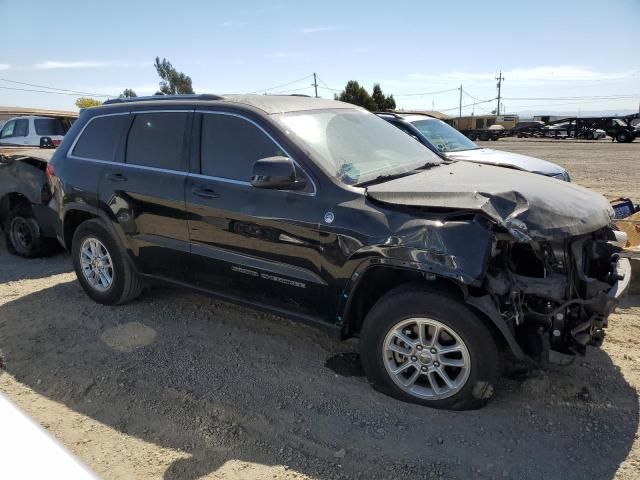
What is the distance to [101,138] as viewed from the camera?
15.6 feet

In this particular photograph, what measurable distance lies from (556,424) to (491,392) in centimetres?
42

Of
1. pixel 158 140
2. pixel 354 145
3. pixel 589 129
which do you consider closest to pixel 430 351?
pixel 354 145

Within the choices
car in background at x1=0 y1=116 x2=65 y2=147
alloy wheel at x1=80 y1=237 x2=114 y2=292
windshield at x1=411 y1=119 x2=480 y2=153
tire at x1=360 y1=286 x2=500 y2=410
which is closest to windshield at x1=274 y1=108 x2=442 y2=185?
tire at x1=360 y1=286 x2=500 y2=410

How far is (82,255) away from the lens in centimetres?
498

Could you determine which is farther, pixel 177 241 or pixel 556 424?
pixel 177 241

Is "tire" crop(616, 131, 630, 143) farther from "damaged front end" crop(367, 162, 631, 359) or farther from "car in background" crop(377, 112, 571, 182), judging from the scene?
"damaged front end" crop(367, 162, 631, 359)

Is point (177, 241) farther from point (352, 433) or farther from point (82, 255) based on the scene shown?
point (352, 433)

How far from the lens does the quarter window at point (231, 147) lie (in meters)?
3.68

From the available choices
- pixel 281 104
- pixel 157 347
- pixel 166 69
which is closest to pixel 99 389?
pixel 157 347

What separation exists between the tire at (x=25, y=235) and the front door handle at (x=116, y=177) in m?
2.81

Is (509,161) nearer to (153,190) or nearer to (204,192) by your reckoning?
(204,192)

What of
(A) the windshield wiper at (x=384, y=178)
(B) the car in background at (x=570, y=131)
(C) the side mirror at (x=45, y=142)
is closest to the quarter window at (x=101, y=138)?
(A) the windshield wiper at (x=384, y=178)

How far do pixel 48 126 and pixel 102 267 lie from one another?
9786 mm

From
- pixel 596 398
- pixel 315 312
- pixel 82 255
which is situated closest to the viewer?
pixel 596 398
